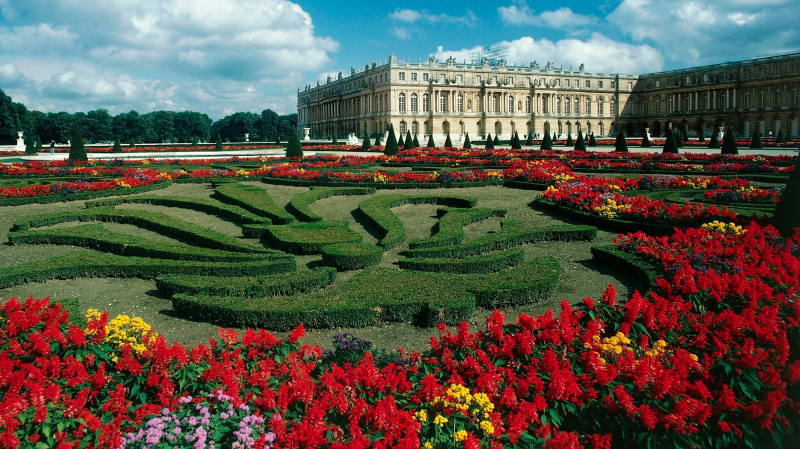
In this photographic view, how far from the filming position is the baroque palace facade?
6606 centimetres

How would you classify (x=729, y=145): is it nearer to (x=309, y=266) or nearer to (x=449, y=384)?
(x=309, y=266)

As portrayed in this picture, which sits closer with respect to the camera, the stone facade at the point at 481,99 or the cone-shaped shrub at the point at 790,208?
the cone-shaped shrub at the point at 790,208

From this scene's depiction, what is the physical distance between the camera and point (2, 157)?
33500 millimetres

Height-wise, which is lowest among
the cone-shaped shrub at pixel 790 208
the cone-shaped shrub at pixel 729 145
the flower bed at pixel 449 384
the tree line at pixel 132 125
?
the flower bed at pixel 449 384

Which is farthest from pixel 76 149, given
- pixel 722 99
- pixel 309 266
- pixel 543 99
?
pixel 722 99

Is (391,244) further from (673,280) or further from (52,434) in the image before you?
(52,434)

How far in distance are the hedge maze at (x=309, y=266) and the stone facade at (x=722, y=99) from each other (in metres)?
53.3

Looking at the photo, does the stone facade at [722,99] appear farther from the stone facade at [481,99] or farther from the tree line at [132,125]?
the tree line at [132,125]

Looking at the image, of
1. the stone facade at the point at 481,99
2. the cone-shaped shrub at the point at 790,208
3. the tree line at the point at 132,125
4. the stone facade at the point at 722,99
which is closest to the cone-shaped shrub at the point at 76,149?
the tree line at the point at 132,125

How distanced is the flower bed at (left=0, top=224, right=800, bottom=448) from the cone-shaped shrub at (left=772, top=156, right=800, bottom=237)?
3.72 meters

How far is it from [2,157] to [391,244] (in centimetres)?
3454

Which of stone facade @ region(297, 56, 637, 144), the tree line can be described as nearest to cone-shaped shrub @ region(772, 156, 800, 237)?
the tree line

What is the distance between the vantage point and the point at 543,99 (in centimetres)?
7788

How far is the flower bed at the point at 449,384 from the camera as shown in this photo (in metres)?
3.49
